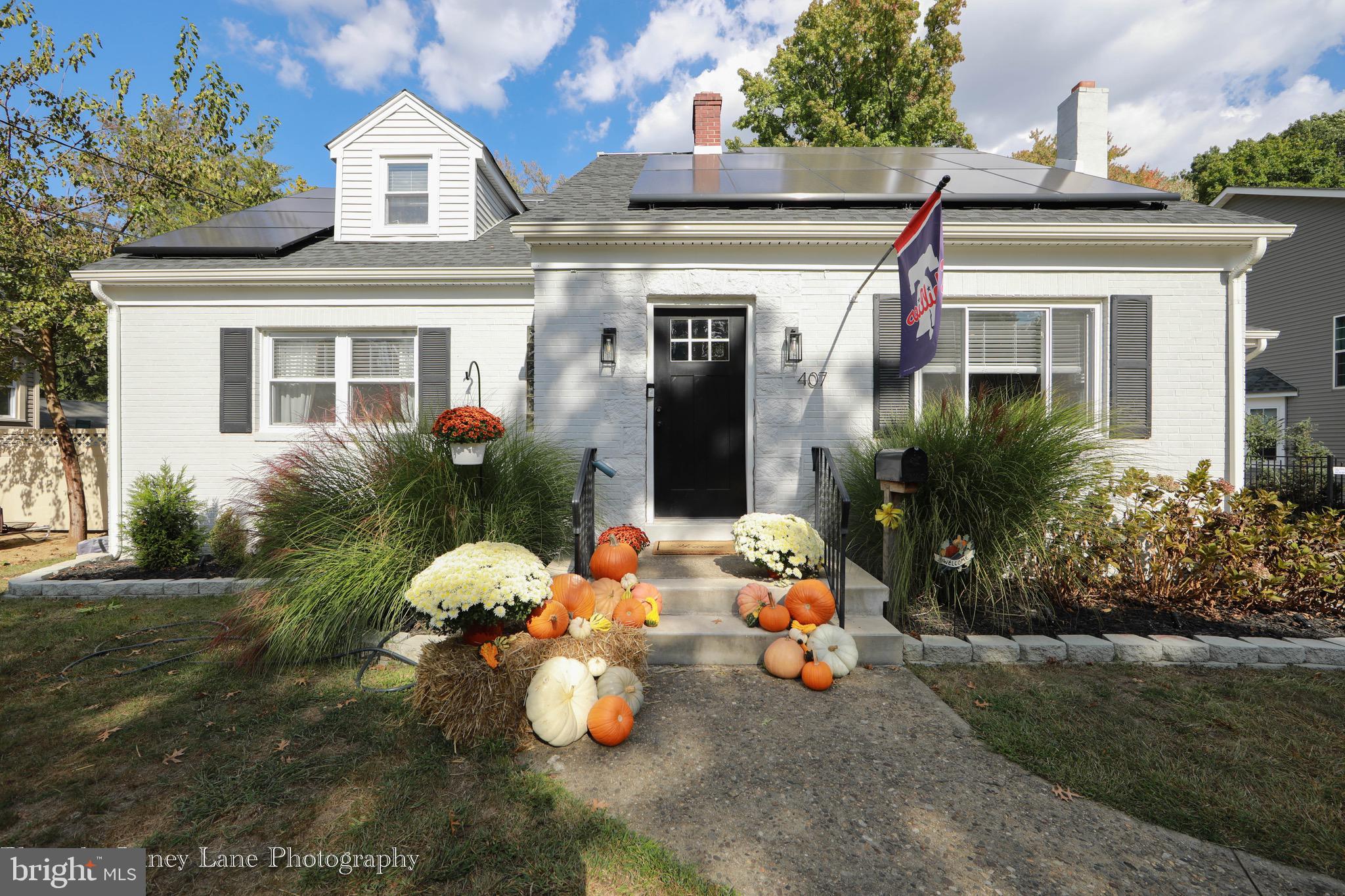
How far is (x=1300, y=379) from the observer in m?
13.1

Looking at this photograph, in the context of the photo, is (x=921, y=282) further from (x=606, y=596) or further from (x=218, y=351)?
(x=218, y=351)

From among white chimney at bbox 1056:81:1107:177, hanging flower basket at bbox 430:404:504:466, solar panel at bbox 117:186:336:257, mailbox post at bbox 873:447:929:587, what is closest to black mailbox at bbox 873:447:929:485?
mailbox post at bbox 873:447:929:587

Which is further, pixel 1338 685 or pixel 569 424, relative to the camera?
pixel 569 424

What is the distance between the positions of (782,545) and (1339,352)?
52.6 ft

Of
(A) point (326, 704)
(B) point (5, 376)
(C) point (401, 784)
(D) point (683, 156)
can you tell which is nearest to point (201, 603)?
(A) point (326, 704)

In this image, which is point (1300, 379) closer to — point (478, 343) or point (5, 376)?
point (478, 343)

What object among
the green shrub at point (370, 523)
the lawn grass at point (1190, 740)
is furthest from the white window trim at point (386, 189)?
the lawn grass at point (1190, 740)

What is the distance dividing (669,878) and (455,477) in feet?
9.78

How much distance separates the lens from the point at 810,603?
3699mm

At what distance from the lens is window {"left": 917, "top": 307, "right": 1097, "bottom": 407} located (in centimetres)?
577

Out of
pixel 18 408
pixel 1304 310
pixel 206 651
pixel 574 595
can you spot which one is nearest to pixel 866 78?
pixel 1304 310

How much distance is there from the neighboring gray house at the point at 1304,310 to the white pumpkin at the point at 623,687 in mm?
15290

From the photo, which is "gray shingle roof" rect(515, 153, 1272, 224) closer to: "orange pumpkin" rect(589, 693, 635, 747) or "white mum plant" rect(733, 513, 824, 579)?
"white mum plant" rect(733, 513, 824, 579)

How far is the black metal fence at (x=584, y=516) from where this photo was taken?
13.0 ft
